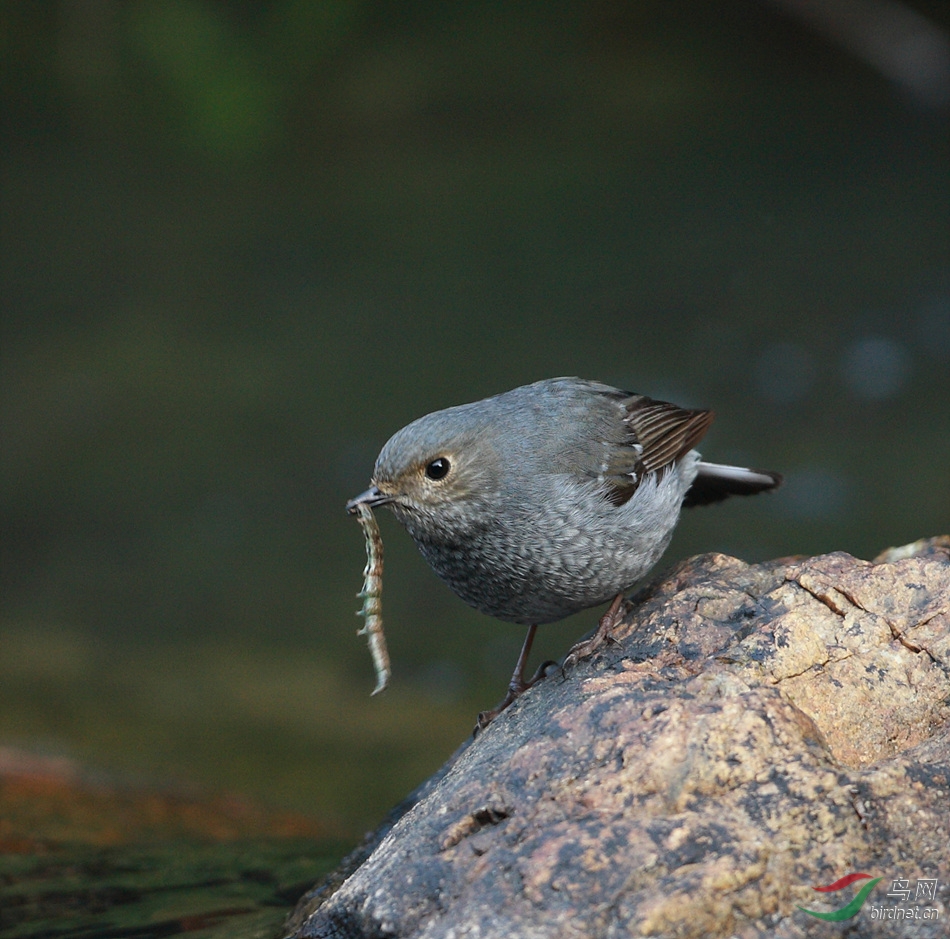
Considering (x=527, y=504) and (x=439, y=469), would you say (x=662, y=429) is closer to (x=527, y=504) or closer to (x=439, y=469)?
(x=527, y=504)

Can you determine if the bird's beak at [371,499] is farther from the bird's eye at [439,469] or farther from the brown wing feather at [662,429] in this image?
the brown wing feather at [662,429]

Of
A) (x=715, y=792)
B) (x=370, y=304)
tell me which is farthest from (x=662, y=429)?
(x=370, y=304)

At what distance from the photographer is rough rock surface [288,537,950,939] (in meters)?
2.84

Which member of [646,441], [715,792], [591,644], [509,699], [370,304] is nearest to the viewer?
[715,792]

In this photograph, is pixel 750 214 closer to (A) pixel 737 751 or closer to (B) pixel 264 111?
(B) pixel 264 111

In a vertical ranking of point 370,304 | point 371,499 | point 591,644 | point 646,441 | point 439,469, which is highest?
point 370,304

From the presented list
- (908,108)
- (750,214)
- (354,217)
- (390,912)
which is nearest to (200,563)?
(354,217)

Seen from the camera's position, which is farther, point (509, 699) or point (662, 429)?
point (662, 429)

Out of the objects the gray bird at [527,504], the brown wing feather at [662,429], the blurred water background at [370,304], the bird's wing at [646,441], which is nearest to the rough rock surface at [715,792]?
the gray bird at [527,504]

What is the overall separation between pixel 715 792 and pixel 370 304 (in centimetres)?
792

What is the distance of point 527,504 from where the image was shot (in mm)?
4301

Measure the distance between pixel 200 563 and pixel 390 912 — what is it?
6.09 m

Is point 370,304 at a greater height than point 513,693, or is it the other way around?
point 370,304

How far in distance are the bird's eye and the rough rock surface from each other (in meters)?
0.88
